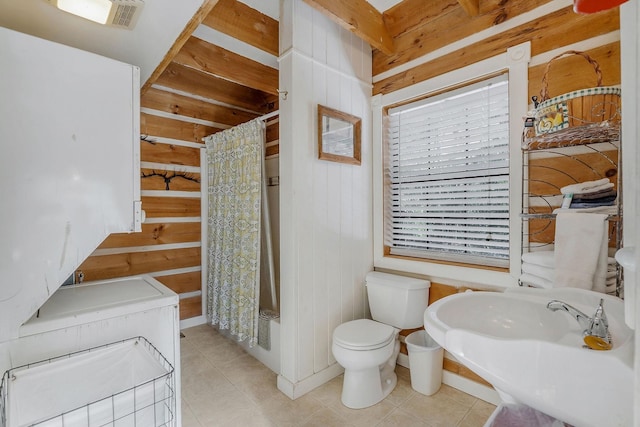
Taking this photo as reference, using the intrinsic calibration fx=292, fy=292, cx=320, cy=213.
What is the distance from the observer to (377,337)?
5.97ft

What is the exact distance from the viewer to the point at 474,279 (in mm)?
1863

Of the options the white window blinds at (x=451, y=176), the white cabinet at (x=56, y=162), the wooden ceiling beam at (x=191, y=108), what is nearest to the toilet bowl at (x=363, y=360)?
the white window blinds at (x=451, y=176)

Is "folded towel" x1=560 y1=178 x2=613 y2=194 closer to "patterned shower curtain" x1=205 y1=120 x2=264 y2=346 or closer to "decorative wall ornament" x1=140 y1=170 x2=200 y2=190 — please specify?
"patterned shower curtain" x1=205 y1=120 x2=264 y2=346

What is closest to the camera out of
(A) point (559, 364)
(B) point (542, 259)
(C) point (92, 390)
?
(A) point (559, 364)

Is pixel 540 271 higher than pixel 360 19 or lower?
lower

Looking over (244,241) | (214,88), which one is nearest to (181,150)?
(214,88)

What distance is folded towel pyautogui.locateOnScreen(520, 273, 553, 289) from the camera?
1.37m

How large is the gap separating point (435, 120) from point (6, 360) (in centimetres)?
255

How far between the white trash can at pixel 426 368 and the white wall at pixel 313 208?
1.71 ft

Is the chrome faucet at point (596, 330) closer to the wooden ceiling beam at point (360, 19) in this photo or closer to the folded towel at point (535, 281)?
the folded towel at point (535, 281)

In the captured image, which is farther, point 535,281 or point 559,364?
point 535,281

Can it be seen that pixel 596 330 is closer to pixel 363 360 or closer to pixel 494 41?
pixel 363 360

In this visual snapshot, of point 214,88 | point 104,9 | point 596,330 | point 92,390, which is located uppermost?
point 214,88

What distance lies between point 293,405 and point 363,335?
2.00ft
